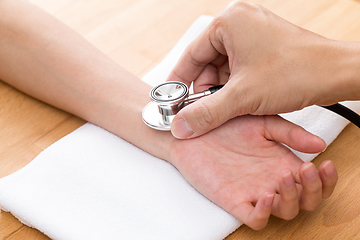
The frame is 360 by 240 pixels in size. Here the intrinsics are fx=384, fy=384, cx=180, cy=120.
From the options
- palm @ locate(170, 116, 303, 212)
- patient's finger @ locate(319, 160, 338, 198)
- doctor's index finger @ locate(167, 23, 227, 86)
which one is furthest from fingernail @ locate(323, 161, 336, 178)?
doctor's index finger @ locate(167, 23, 227, 86)

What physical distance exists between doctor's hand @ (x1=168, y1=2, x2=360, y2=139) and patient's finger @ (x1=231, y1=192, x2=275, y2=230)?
179mm

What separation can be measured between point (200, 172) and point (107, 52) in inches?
22.9

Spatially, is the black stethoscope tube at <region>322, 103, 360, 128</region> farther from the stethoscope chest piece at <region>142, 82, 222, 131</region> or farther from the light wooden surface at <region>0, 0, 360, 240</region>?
the stethoscope chest piece at <region>142, 82, 222, 131</region>

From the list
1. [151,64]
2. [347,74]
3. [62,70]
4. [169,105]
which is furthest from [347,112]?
[62,70]

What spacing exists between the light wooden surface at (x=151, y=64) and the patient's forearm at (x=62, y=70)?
2.2 inches

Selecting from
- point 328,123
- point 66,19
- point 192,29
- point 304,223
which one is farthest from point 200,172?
point 66,19

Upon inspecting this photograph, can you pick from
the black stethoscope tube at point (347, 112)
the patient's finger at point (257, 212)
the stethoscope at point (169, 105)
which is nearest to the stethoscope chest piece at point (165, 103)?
the stethoscope at point (169, 105)

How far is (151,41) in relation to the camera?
1219 mm

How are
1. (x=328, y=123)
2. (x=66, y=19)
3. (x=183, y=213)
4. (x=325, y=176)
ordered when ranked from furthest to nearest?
(x=66, y=19) → (x=328, y=123) → (x=183, y=213) → (x=325, y=176)

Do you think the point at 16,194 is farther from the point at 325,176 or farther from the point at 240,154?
the point at 325,176

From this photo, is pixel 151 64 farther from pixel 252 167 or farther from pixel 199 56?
pixel 252 167

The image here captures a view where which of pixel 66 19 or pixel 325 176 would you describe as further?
pixel 66 19

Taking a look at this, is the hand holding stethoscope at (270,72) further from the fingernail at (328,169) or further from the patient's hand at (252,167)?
the fingernail at (328,169)

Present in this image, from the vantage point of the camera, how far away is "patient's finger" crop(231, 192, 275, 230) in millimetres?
639
